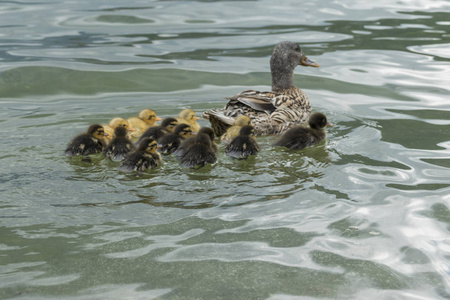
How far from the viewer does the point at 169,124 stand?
6.55m

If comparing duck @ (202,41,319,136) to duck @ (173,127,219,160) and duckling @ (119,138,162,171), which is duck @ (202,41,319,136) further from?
duckling @ (119,138,162,171)

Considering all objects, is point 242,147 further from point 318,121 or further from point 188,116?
point 188,116

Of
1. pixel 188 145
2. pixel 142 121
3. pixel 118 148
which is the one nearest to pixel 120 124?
pixel 142 121

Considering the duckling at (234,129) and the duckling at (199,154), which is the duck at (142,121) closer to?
the duckling at (234,129)

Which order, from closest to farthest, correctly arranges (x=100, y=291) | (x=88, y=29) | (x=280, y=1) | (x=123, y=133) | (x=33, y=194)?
1. (x=100, y=291)
2. (x=33, y=194)
3. (x=123, y=133)
4. (x=88, y=29)
5. (x=280, y=1)

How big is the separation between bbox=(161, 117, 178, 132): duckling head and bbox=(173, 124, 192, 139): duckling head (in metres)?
0.26

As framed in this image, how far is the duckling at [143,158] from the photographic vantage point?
17.5 feet

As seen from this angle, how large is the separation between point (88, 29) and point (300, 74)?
3531 mm

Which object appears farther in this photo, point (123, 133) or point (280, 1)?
point (280, 1)

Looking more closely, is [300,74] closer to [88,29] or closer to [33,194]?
[88,29]

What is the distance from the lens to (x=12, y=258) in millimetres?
3953

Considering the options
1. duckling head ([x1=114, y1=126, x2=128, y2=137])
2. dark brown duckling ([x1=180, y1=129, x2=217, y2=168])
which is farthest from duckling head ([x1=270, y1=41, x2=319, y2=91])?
duckling head ([x1=114, y1=126, x2=128, y2=137])

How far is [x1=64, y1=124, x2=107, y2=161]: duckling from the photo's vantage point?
5.76 meters

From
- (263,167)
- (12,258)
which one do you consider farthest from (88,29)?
(12,258)
